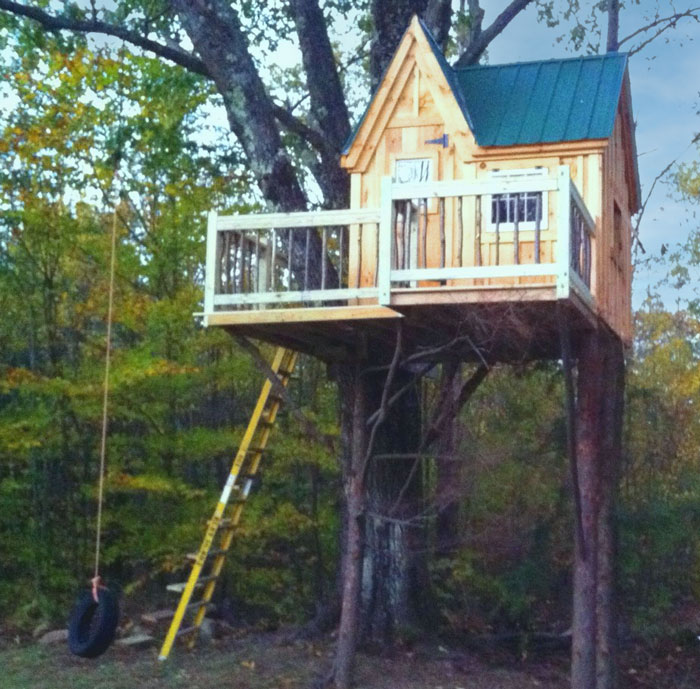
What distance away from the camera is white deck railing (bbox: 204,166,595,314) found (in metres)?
8.33

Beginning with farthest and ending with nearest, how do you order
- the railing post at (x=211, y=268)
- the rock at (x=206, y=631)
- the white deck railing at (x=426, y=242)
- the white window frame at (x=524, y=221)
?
the rock at (x=206, y=631)
the railing post at (x=211, y=268)
the white window frame at (x=524, y=221)
the white deck railing at (x=426, y=242)

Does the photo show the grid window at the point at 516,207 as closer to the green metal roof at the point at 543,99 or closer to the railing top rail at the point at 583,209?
the railing top rail at the point at 583,209

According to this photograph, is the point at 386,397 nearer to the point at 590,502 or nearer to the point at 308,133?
Result: the point at 590,502

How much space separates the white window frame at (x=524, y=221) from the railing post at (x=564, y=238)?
21cm

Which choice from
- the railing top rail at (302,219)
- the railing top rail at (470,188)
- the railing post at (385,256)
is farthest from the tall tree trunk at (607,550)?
the railing post at (385,256)

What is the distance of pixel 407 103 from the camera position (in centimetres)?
1036

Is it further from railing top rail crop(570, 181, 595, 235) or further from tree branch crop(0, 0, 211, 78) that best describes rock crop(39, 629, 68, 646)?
railing top rail crop(570, 181, 595, 235)

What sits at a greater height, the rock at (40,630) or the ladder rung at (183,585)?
the ladder rung at (183,585)

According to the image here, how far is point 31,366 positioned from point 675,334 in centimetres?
1757

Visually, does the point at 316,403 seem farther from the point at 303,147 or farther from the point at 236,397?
the point at 303,147

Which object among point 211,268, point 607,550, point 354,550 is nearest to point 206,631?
point 354,550

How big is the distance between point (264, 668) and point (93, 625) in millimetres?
1994

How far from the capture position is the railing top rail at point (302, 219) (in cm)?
926

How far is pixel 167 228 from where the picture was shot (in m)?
15.5
